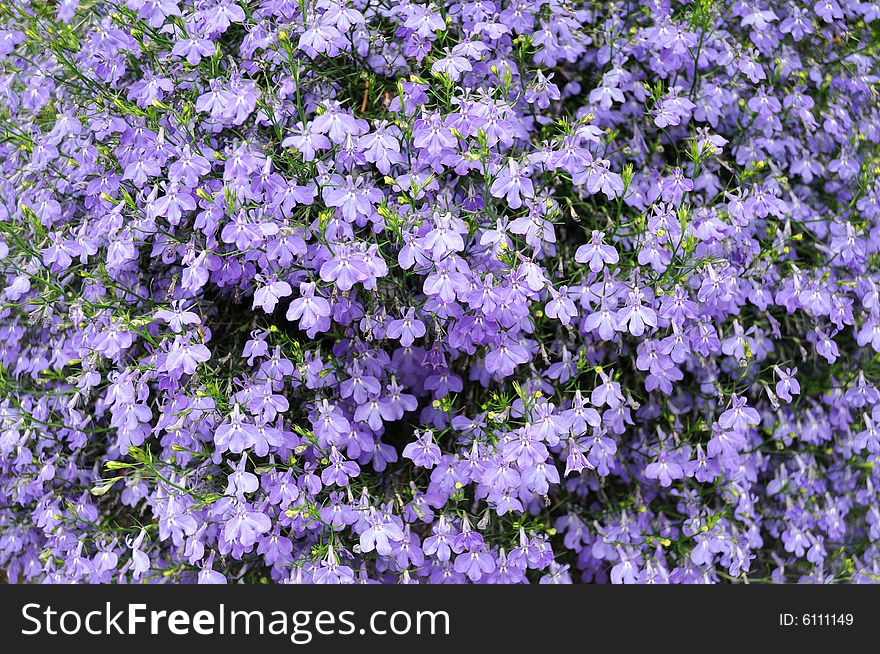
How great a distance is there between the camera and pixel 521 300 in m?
1.68

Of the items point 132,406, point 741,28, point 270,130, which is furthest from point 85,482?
point 741,28

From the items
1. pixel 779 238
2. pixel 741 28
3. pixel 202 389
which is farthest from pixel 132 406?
pixel 741 28

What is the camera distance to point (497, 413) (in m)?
1.82

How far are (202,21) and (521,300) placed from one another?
92 cm

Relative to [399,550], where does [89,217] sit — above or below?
above

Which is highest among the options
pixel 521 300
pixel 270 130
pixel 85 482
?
pixel 270 130

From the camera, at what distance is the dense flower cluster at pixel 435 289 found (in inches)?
68.8

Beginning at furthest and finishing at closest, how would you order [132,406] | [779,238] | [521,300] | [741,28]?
1. [741,28]
2. [779,238]
3. [132,406]
4. [521,300]

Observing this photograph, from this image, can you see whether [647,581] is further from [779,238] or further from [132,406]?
[132,406]

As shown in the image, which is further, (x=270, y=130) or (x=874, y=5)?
(x=874, y=5)

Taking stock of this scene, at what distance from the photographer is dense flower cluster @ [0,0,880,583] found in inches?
68.8

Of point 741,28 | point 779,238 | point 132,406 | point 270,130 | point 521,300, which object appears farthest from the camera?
point 741,28

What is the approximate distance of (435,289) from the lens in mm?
1643

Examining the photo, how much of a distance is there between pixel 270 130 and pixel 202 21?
0.27 metres
